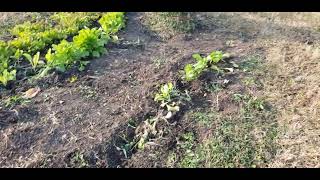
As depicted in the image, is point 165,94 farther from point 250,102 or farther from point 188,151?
point 250,102

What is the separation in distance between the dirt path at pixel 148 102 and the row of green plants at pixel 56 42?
20cm

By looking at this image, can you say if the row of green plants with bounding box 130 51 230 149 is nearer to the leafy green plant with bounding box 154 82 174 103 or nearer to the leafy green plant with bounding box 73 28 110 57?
the leafy green plant with bounding box 154 82 174 103

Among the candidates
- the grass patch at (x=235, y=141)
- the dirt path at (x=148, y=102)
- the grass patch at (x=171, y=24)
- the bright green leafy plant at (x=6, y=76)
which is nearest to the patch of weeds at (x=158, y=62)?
the dirt path at (x=148, y=102)

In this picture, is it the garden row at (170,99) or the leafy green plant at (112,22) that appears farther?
the leafy green plant at (112,22)

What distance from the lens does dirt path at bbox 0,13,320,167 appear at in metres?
3.28

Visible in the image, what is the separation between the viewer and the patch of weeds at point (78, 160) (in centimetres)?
318

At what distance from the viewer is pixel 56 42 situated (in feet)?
16.5

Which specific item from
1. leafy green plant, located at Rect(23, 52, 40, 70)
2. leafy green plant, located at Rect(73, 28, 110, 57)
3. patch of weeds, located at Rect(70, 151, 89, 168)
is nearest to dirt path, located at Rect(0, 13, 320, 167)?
patch of weeds, located at Rect(70, 151, 89, 168)

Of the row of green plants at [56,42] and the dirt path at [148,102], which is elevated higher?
the row of green plants at [56,42]

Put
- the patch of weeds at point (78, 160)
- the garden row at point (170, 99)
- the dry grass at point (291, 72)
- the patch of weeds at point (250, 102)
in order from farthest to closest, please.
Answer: the patch of weeds at point (250, 102), the garden row at point (170, 99), the dry grass at point (291, 72), the patch of weeds at point (78, 160)

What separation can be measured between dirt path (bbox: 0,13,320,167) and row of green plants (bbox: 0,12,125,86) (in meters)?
0.20

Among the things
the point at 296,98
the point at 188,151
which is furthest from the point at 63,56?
the point at 296,98

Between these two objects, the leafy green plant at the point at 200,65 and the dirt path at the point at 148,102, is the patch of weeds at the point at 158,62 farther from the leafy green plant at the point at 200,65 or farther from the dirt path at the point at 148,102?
the leafy green plant at the point at 200,65
